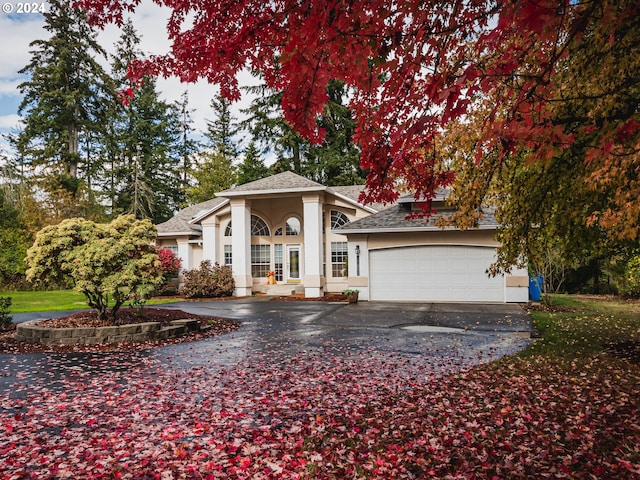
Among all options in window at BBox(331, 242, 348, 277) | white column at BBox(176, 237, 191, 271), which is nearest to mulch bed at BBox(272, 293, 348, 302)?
window at BBox(331, 242, 348, 277)

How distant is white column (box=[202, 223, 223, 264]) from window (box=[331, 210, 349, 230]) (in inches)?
247

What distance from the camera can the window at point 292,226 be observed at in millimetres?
22344

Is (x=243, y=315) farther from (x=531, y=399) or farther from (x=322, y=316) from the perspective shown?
(x=531, y=399)

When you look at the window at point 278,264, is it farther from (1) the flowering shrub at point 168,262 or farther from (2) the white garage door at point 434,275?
(2) the white garage door at point 434,275

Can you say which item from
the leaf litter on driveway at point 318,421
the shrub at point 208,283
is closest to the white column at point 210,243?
the shrub at point 208,283

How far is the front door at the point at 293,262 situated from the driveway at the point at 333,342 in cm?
827

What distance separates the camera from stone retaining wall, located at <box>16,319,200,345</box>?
869 centimetres

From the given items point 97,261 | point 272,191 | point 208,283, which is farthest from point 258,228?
point 97,261

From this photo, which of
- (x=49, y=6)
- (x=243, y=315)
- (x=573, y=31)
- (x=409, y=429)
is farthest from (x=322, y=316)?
(x=49, y=6)

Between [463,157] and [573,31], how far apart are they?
4.65 metres

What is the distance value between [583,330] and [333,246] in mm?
12697

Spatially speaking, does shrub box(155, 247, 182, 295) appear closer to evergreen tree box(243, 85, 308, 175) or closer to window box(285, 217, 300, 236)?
window box(285, 217, 300, 236)

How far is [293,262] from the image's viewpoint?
2231cm

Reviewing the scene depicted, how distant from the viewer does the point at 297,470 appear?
3322 millimetres
